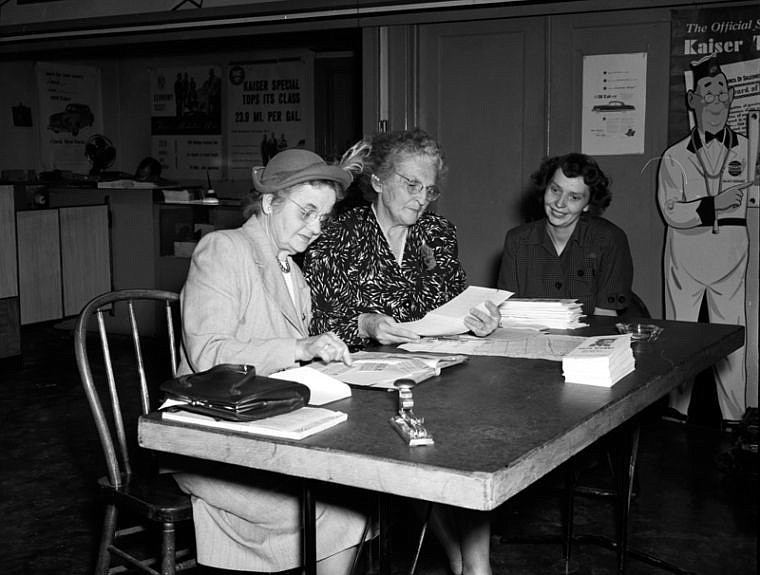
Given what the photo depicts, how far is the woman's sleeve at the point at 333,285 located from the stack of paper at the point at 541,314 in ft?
1.86

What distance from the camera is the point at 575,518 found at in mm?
4055

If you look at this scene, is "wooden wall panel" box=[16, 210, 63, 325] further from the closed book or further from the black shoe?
the closed book

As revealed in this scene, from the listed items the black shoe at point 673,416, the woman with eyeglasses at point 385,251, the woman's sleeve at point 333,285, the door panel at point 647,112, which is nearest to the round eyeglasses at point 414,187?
the woman with eyeglasses at point 385,251

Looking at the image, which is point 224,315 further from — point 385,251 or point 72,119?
point 72,119

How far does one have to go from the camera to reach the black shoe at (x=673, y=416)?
214 inches

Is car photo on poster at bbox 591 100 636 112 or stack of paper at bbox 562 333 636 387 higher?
car photo on poster at bbox 591 100 636 112

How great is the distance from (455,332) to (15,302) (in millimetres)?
4388

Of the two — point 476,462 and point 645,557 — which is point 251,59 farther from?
point 476,462

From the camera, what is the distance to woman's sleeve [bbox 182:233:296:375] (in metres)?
2.59

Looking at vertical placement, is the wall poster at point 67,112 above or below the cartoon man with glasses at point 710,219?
above

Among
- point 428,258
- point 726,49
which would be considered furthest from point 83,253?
point 726,49

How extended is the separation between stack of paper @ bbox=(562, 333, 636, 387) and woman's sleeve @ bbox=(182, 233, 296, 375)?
77cm

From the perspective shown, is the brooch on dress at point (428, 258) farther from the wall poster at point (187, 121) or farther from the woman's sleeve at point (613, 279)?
the wall poster at point (187, 121)

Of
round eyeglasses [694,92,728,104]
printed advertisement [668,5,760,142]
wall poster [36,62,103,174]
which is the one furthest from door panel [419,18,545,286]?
wall poster [36,62,103,174]
